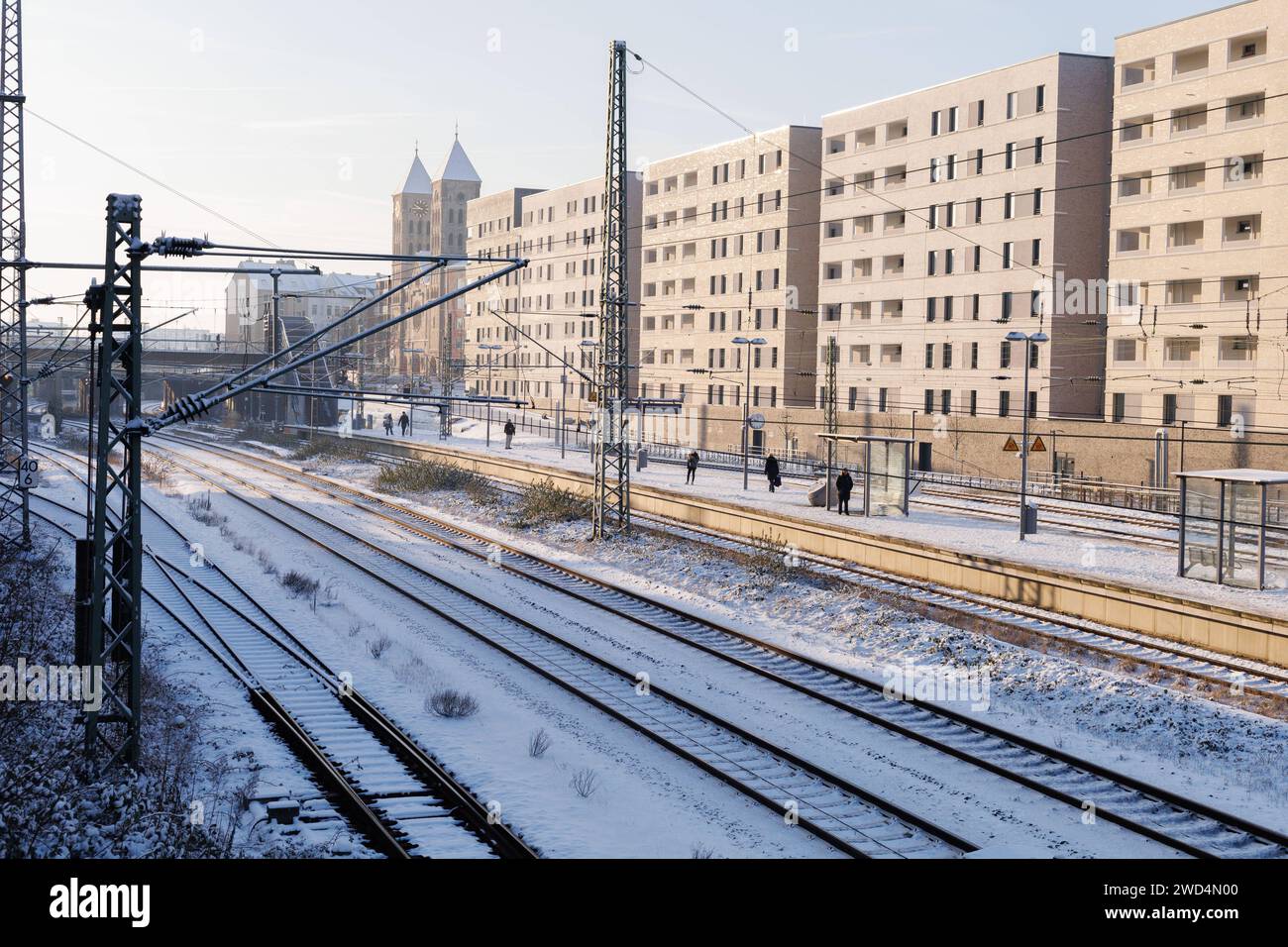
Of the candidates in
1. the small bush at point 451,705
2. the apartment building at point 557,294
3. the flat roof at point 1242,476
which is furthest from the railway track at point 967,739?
the apartment building at point 557,294

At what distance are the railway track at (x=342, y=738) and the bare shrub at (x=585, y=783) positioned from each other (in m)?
1.35

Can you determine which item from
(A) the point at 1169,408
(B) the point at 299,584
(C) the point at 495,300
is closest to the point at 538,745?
(B) the point at 299,584

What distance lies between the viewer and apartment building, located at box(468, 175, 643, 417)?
329ft

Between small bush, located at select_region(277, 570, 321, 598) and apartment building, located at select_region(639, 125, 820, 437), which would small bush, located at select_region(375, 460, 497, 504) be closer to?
small bush, located at select_region(277, 570, 321, 598)

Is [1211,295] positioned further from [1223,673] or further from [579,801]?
[579,801]

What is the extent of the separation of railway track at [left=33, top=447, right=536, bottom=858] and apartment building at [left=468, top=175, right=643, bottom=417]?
69.8 meters

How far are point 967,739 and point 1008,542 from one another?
17291mm

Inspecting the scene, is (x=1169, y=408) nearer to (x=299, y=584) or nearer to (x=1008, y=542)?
(x=1008, y=542)

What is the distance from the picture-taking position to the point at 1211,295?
53.7 metres

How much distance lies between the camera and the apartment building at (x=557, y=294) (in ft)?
329

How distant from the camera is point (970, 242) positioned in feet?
214

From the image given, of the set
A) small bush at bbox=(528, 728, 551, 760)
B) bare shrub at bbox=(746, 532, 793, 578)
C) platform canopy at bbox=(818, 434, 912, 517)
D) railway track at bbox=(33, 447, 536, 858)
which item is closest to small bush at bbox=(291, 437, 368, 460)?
platform canopy at bbox=(818, 434, 912, 517)

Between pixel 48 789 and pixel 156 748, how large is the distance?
2.51m
